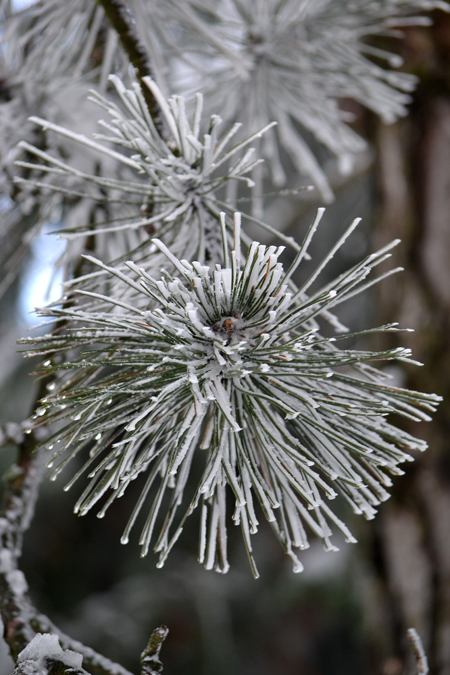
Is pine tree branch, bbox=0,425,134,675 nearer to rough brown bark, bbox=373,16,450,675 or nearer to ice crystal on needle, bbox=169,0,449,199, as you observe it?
ice crystal on needle, bbox=169,0,449,199

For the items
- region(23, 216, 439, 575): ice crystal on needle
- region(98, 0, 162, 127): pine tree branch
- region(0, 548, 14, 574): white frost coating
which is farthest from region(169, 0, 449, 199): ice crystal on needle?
region(0, 548, 14, 574): white frost coating

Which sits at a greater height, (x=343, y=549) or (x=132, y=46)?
(x=132, y=46)

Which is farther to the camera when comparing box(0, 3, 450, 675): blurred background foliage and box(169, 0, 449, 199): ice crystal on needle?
box(0, 3, 450, 675): blurred background foliage

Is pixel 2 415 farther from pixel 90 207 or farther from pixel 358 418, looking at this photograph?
pixel 358 418

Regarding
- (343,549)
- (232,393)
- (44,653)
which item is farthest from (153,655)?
(343,549)

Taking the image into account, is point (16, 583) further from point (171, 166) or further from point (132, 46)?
point (132, 46)

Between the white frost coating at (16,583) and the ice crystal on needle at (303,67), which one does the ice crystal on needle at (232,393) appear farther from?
the ice crystal on needle at (303,67)
